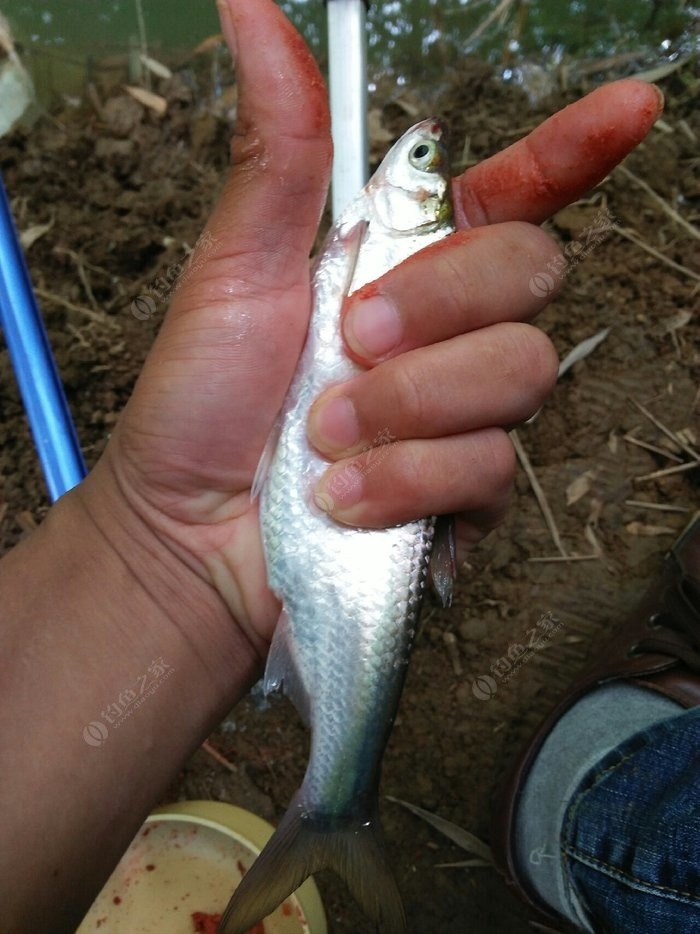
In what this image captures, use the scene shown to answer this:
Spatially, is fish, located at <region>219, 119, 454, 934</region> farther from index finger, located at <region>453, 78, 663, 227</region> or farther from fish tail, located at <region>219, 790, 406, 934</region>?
index finger, located at <region>453, 78, 663, 227</region>

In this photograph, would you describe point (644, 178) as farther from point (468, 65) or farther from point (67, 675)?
point (67, 675)

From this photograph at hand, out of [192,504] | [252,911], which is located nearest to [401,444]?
[192,504]

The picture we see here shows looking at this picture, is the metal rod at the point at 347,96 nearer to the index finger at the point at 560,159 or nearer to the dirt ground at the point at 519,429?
the index finger at the point at 560,159

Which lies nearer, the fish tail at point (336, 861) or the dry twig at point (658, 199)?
the fish tail at point (336, 861)

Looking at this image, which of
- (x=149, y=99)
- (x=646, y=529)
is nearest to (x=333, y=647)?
(x=646, y=529)

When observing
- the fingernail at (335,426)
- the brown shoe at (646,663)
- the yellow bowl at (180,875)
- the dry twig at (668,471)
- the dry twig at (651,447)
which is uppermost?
the fingernail at (335,426)

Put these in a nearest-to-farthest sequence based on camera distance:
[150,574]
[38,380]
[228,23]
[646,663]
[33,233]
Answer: [228,23] < [150,574] < [38,380] < [646,663] < [33,233]

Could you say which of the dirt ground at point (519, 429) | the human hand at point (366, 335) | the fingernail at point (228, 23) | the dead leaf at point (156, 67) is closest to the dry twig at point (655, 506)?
the dirt ground at point (519, 429)

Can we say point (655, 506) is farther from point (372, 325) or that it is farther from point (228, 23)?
point (228, 23)
